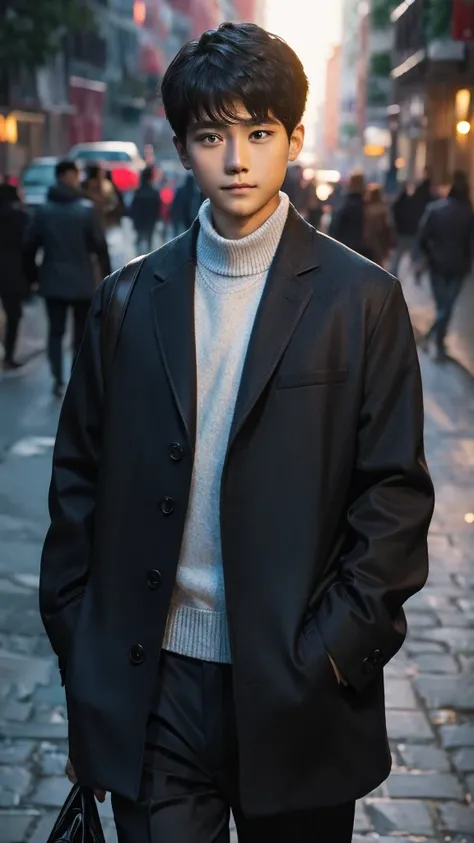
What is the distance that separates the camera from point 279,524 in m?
2.26

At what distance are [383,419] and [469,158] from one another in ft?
→ 101

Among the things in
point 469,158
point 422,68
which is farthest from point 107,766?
point 422,68

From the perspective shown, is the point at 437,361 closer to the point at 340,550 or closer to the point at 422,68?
the point at 340,550

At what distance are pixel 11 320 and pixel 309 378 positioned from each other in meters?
11.6

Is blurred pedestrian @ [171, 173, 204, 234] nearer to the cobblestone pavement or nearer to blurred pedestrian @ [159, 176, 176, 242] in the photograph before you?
blurred pedestrian @ [159, 176, 176, 242]

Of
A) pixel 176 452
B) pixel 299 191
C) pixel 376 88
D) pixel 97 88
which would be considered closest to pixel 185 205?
pixel 299 191

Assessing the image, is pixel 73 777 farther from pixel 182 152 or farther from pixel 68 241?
pixel 68 241

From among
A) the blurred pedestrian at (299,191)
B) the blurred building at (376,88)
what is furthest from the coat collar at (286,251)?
the blurred building at (376,88)

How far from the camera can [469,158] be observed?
32.1 meters

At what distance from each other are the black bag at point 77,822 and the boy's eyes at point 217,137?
106 cm

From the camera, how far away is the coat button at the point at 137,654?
231 cm

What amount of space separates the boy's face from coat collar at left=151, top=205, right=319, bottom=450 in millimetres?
102

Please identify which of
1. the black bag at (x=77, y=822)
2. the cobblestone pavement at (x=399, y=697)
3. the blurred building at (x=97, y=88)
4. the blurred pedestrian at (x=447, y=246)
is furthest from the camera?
the blurred building at (x=97, y=88)

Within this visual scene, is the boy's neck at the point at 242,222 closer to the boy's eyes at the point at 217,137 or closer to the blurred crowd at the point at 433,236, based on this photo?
the boy's eyes at the point at 217,137
